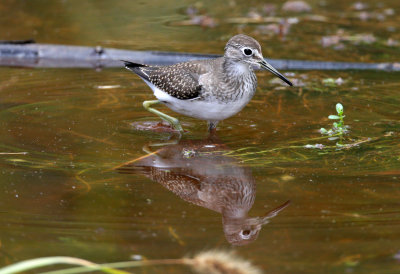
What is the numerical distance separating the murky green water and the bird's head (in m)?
0.69

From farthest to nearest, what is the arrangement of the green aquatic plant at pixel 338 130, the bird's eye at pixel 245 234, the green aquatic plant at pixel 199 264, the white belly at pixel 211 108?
the white belly at pixel 211 108 < the green aquatic plant at pixel 338 130 < the bird's eye at pixel 245 234 < the green aquatic plant at pixel 199 264

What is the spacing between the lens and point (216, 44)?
1104cm

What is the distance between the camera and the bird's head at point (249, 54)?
7.15 metres

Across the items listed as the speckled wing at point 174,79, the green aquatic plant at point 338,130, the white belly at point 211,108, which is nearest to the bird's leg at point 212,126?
the white belly at point 211,108

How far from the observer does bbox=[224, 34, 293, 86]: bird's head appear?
715cm

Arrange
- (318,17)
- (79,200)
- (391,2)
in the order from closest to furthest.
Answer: (79,200)
(318,17)
(391,2)

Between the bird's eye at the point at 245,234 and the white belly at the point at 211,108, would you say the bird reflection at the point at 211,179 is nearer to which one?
the bird's eye at the point at 245,234

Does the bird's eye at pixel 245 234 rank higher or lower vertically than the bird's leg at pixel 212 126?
lower

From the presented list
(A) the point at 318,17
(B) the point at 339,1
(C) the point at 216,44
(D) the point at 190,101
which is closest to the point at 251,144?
(D) the point at 190,101

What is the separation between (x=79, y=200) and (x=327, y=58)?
5.91 metres

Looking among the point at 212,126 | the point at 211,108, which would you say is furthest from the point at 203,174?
the point at 212,126

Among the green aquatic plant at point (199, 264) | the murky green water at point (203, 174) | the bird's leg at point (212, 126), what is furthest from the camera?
the bird's leg at point (212, 126)

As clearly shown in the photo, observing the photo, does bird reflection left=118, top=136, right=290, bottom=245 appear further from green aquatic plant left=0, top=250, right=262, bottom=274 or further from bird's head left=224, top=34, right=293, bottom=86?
bird's head left=224, top=34, right=293, bottom=86

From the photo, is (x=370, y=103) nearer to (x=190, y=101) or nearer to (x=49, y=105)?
(x=190, y=101)
